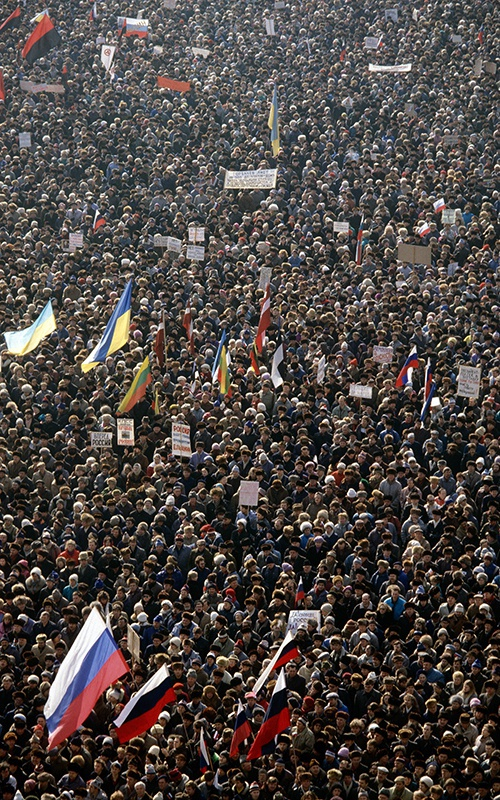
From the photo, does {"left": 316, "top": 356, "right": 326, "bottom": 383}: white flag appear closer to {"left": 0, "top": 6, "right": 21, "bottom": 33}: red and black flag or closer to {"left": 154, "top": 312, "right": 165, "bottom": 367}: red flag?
{"left": 154, "top": 312, "right": 165, "bottom": 367}: red flag

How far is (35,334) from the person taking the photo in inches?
942

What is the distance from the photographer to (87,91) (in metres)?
37.1

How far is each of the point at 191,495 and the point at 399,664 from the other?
4.85m

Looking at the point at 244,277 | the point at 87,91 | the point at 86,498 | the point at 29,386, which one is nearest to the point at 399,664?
the point at 86,498

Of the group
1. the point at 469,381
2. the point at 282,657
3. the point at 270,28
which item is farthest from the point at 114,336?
the point at 270,28

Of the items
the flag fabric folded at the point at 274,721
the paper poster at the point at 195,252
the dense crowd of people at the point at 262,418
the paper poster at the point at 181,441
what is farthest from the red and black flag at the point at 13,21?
the flag fabric folded at the point at 274,721

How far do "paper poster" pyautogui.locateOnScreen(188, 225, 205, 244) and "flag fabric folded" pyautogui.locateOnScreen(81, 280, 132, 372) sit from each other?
238 inches

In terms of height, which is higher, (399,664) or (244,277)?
(399,664)

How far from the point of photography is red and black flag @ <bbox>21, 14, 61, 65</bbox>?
36969 mm

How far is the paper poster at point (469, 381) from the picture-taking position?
21594 mm

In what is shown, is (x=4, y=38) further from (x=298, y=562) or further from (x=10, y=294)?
(x=298, y=562)

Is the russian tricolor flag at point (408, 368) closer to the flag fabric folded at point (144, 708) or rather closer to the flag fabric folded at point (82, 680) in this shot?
the flag fabric folded at point (144, 708)

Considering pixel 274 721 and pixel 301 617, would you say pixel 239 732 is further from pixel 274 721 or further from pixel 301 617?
pixel 301 617

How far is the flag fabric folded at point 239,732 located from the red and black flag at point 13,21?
27.8 metres
